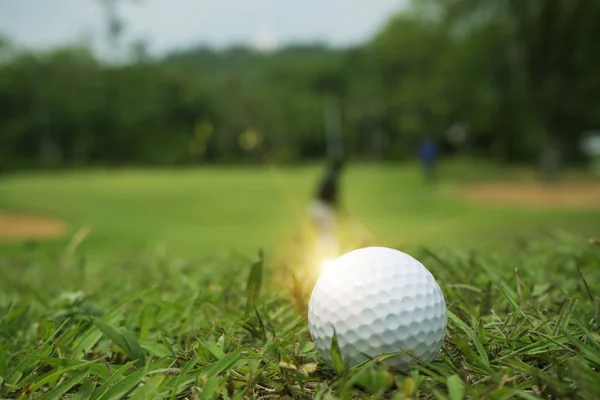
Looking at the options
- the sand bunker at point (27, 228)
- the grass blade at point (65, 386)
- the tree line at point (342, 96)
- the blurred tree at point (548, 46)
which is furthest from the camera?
the tree line at point (342, 96)

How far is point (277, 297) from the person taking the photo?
7.67ft

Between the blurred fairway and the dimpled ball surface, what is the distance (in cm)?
172

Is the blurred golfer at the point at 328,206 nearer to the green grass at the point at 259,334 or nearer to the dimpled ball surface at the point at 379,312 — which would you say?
the green grass at the point at 259,334

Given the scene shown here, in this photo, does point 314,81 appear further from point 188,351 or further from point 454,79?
point 188,351

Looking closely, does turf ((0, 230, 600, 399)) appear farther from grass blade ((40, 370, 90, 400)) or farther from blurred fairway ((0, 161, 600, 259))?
blurred fairway ((0, 161, 600, 259))

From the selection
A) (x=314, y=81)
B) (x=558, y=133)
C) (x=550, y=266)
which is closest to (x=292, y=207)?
(x=558, y=133)

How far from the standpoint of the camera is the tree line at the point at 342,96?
20.0 m

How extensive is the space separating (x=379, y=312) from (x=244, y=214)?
12187mm

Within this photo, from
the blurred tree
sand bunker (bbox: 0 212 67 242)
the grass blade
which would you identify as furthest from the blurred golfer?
the blurred tree

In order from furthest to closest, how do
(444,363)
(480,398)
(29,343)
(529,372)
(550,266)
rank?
(550,266) → (29,343) → (444,363) → (529,372) → (480,398)

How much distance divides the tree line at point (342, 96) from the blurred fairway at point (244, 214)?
556 cm

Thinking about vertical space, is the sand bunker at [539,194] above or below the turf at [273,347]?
below

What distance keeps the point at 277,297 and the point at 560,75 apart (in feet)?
65.2

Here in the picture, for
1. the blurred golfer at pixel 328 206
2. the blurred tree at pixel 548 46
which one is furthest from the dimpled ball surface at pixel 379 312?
the blurred tree at pixel 548 46
